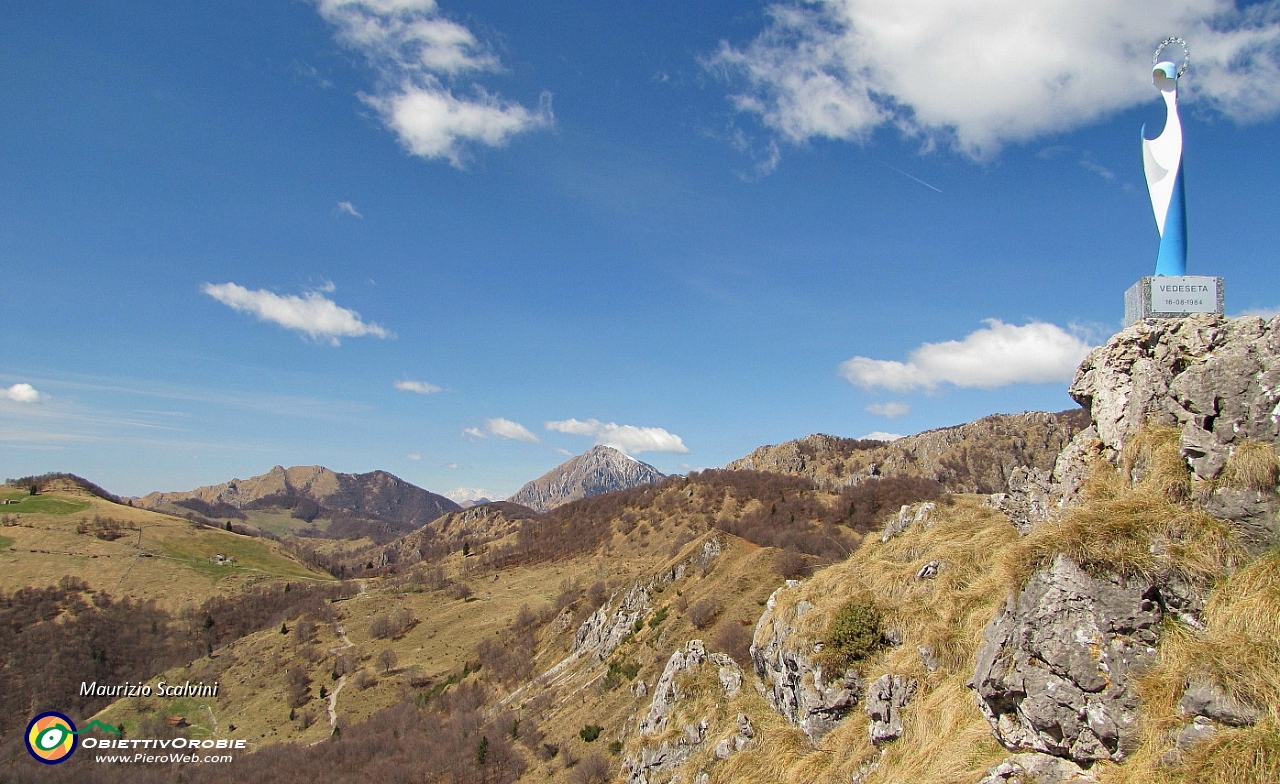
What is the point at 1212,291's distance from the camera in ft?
51.4

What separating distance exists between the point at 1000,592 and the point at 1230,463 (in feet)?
23.1

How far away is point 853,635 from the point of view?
60.5ft

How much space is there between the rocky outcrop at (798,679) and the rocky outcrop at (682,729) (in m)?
1.87

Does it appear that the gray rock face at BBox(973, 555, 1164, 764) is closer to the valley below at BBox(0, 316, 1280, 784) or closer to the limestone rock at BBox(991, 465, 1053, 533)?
the valley below at BBox(0, 316, 1280, 784)

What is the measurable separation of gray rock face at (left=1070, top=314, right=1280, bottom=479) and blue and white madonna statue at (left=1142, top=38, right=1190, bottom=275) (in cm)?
569

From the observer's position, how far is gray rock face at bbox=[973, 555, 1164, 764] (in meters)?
9.19

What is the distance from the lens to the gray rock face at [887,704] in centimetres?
1493

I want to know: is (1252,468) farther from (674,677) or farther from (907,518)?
(674,677)

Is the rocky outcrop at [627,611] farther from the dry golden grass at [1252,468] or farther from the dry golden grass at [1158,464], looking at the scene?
the dry golden grass at [1252,468]

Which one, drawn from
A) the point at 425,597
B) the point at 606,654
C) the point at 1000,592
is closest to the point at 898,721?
the point at 1000,592

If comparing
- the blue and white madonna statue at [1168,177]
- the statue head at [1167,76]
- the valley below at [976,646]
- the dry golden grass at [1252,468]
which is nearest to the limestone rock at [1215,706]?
the valley below at [976,646]

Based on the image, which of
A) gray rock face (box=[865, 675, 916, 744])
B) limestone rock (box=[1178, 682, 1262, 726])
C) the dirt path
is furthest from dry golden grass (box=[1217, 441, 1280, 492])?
the dirt path

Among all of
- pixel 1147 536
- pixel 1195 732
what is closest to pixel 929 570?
pixel 1147 536

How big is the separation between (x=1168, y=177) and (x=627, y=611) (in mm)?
47693
